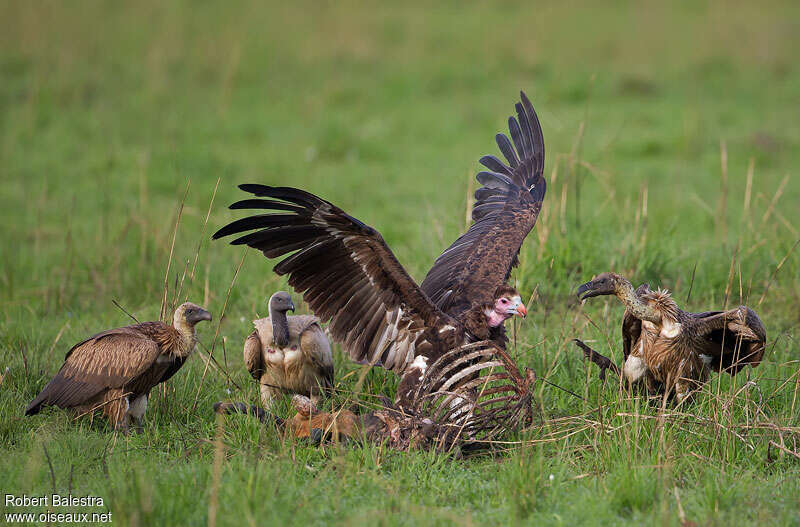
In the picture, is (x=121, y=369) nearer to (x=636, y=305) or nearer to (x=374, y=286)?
(x=374, y=286)

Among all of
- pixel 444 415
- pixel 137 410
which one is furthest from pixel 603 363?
pixel 137 410

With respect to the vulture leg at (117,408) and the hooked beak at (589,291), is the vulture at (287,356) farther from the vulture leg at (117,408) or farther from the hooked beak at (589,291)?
the hooked beak at (589,291)

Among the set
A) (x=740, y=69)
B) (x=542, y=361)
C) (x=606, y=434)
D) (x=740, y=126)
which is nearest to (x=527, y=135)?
(x=542, y=361)

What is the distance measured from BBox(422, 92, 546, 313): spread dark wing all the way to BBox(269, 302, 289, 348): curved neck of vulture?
87 centimetres

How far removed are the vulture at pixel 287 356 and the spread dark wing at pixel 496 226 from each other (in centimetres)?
73

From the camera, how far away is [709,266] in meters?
6.81

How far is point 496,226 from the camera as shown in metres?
5.65

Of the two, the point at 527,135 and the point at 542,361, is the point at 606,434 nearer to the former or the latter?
the point at 542,361

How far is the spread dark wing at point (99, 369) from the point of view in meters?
4.68

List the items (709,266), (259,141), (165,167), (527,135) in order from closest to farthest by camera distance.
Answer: (527,135)
(709,266)
(165,167)
(259,141)

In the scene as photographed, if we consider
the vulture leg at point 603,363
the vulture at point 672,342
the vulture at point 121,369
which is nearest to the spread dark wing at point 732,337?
the vulture at point 672,342

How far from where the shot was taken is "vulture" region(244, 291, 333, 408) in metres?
5.07

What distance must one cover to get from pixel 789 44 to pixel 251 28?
8911mm

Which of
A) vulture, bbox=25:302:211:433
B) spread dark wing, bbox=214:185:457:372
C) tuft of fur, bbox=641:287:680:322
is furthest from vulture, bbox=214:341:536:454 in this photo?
tuft of fur, bbox=641:287:680:322
